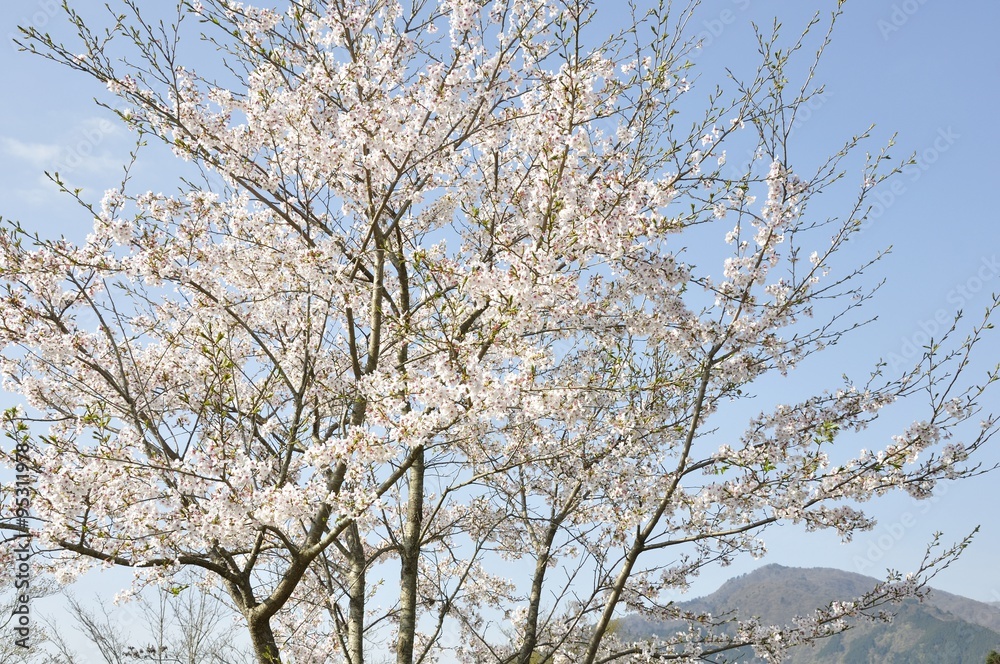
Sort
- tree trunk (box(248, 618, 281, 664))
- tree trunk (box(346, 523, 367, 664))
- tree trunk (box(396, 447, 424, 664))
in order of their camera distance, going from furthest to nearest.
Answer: tree trunk (box(346, 523, 367, 664)), tree trunk (box(396, 447, 424, 664)), tree trunk (box(248, 618, 281, 664))

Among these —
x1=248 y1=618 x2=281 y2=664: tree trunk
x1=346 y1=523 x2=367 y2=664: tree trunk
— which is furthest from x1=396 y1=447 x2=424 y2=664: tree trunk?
x1=248 y1=618 x2=281 y2=664: tree trunk

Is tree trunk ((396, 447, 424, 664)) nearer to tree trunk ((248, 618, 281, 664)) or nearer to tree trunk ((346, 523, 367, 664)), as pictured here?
tree trunk ((346, 523, 367, 664))

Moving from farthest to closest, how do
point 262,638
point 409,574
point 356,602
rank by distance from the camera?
point 356,602
point 409,574
point 262,638

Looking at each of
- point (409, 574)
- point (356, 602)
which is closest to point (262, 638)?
point (409, 574)

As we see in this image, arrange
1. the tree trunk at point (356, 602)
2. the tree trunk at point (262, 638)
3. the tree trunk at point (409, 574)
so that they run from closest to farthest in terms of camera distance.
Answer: the tree trunk at point (262, 638), the tree trunk at point (409, 574), the tree trunk at point (356, 602)

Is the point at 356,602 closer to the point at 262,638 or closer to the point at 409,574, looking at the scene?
the point at 409,574

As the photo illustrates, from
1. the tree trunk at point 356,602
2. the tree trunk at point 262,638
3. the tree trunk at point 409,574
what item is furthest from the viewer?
the tree trunk at point 356,602

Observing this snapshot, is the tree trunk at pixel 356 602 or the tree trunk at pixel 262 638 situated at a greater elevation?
the tree trunk at pixel 356 602

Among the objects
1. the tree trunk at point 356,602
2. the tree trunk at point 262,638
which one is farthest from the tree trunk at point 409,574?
the tree trunk at point 262,638

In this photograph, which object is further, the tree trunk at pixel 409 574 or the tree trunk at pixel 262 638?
the tree trunk at pixel 409 574

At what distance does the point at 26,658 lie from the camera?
56.1 ft

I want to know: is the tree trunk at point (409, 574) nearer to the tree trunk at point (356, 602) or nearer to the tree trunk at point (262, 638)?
the tree trunk at point (356, 602)

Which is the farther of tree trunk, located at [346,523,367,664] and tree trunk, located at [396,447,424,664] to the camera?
tree trunk, located at [346,523,367,664]

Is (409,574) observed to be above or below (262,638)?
above
